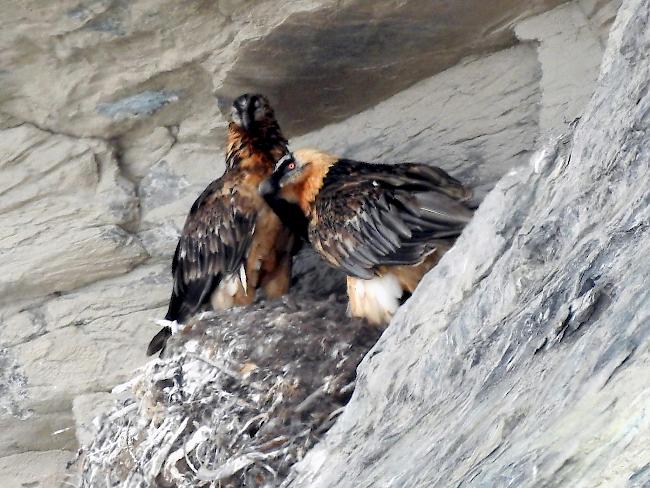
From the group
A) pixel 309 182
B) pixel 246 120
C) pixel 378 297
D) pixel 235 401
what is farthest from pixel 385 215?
pixel 246 120

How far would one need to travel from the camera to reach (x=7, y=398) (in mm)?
4695

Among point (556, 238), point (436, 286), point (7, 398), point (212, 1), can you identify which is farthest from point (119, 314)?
point (556, 238)

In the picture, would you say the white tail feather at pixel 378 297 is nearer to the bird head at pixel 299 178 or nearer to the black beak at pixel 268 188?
the bird head at pixel 299 178

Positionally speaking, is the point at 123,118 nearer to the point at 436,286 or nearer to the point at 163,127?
the point at 163,127

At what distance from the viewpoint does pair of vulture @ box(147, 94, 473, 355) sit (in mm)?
3676

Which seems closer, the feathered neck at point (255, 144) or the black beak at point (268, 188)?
the black beak at point (268, 188)

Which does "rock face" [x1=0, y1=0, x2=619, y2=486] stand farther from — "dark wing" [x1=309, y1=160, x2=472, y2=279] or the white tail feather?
the white tail feather

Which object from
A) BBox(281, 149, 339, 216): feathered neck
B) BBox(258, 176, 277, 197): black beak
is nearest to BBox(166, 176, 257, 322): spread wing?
BBox(258, 176, 277, 197): black beak

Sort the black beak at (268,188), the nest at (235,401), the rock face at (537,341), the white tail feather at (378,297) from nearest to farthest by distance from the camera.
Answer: the rock face at (537,341), the nest at (235,401), the white tail feather at (378,297), the black beak at (268,188)

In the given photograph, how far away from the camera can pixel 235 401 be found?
3.58 meters

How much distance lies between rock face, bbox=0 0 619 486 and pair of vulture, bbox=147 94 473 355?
0.30 m

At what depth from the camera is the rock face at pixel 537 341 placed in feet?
6.49

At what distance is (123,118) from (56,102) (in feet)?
0.84

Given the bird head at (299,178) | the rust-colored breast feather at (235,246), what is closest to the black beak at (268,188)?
the bird head at (299,178)
